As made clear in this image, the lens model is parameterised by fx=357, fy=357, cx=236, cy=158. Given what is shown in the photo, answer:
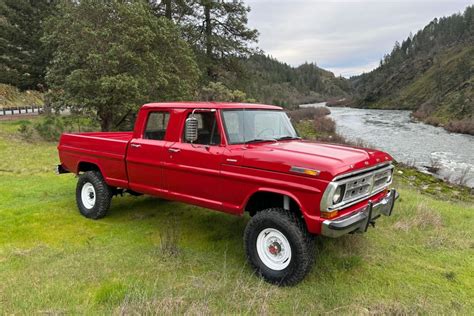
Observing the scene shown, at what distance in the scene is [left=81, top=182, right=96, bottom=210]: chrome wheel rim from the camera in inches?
256

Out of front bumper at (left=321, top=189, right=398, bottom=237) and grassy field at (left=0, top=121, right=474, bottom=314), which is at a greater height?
front bumper at (left=321, top=189, right=398, bottom=237)

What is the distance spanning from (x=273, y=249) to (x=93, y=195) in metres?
3.81

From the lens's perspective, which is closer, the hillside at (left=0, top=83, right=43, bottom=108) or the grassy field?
the grassy field

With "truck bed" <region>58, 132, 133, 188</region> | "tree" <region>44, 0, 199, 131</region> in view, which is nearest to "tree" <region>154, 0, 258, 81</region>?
"tree" <region>44, 0, 199, 131</region>

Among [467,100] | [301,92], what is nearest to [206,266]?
[467,100]

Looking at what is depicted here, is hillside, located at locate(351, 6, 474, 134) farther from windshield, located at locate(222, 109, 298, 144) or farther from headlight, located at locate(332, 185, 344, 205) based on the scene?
headlight, located at locate(332, 185, 344, 205)

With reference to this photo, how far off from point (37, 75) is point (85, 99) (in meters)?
13.1

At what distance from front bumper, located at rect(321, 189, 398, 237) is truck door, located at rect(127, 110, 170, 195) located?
262cm

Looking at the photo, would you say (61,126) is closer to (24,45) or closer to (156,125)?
(24,45)

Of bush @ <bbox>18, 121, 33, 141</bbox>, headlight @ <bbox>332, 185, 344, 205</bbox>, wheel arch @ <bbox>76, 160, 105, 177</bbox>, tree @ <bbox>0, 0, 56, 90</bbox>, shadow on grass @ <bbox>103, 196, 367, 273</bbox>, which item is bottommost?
shadow on grass @ <bbox>103, 196, 367, 273</bbox>

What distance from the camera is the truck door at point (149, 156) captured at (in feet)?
17.5

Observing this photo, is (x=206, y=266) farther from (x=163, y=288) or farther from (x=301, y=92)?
(x=301, y=92)

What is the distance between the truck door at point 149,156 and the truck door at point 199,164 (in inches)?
7.4

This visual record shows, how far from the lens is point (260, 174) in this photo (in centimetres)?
422
